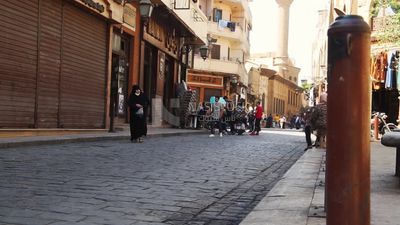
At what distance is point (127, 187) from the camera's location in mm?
5996

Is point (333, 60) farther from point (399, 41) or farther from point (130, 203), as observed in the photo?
point (399, 41)

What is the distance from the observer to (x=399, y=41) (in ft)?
51.1

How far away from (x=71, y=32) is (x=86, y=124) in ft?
9.76

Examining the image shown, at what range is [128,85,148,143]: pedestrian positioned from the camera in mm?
14062

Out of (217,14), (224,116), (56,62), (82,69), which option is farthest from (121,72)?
(217,14)

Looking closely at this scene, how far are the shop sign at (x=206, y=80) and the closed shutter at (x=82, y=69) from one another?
26225mm

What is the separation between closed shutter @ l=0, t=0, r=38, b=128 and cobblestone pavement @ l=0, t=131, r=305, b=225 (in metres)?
2.17

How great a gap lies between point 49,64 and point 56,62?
386 millimetres

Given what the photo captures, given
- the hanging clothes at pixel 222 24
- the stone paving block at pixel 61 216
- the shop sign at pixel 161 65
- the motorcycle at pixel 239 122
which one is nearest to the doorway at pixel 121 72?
the shop sign at pixel 161 65

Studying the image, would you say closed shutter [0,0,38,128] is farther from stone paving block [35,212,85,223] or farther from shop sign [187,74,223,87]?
shop sign [187,74,223,87]

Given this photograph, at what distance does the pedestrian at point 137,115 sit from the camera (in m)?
14.1

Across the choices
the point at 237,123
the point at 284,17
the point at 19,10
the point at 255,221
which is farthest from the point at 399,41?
the point at 284,17

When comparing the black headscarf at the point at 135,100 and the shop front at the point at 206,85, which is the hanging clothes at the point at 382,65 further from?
the shop front at the point at 206,85

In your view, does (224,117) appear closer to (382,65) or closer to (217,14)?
(382,65)
